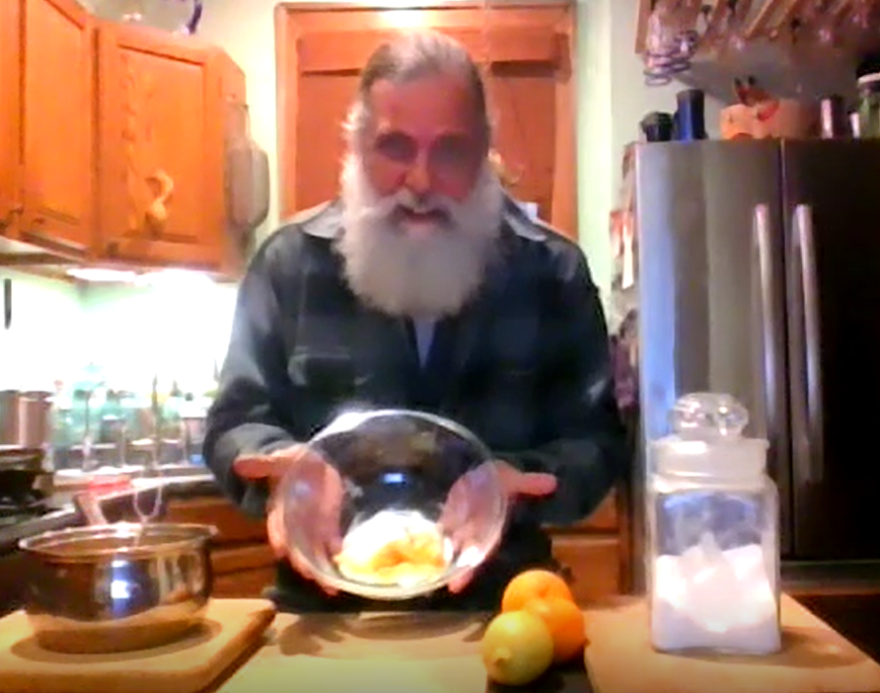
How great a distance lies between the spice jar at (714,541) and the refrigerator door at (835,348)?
1.23m

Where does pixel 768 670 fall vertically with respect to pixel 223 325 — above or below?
below

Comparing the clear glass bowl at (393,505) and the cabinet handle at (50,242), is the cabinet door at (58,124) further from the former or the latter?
the clear glass bowl at (393,505)

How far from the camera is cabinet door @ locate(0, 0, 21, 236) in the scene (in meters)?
2.24

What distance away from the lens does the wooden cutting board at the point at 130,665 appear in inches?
34.7

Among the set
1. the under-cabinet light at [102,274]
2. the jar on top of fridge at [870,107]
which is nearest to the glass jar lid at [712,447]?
the jar on top of fridge at [870,107]

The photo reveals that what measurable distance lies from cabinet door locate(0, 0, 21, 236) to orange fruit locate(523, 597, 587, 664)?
158 centimetres

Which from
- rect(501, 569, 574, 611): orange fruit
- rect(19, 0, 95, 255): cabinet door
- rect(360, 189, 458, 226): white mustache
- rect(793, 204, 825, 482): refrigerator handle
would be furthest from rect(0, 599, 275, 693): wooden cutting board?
rect(19, 0, 95, 255): cabinet door

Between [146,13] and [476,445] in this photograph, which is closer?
[476,445]

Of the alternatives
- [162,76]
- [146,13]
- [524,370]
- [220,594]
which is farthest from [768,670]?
[146,13]

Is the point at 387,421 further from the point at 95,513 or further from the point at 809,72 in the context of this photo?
the point at 809,72

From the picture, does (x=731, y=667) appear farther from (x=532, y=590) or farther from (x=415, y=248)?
(x=415, y=248)

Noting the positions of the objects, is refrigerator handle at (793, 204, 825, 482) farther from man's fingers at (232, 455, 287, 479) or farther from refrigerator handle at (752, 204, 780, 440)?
man's fingers at (232, 455, 287, 479)

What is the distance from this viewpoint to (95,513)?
63.2 inches

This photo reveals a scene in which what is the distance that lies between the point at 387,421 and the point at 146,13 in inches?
82.2
